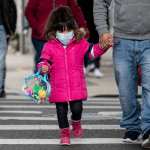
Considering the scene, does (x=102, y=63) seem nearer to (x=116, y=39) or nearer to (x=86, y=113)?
(x=86, y=113)

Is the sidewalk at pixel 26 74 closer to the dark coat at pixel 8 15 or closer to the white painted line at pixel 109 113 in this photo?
the dark coat at pixel 8 15

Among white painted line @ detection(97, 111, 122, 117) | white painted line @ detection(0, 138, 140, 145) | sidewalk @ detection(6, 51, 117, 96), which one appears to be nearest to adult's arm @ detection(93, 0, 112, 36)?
white painted line @ detection(0, 138, 140, 145)

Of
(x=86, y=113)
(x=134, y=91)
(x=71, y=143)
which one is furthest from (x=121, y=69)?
(x=86, y=113)

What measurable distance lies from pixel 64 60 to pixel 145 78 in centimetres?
83

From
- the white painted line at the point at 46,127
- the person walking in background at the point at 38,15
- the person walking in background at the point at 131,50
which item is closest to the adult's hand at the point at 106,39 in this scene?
the person walking in background at the point at 131,50

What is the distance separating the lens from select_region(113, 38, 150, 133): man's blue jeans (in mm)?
7227

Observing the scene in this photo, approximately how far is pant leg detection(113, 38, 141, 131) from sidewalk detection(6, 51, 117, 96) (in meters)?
6.23

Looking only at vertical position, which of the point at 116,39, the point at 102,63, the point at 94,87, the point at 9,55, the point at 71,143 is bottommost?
the point at 9,55

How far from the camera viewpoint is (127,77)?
729 centimetres

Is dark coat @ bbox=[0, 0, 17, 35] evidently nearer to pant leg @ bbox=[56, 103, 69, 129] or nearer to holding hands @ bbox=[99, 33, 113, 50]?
pant leg @ bbox=[56, 103, 69, 129]

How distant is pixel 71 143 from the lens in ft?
24.8

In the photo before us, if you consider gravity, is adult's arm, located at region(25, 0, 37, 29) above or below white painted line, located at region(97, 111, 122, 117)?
above

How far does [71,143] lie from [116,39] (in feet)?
3.63

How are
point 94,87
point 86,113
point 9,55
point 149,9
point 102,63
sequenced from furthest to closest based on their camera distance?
point 9,55
point 102,63
point 94,87
point 86,113
point 149,9
